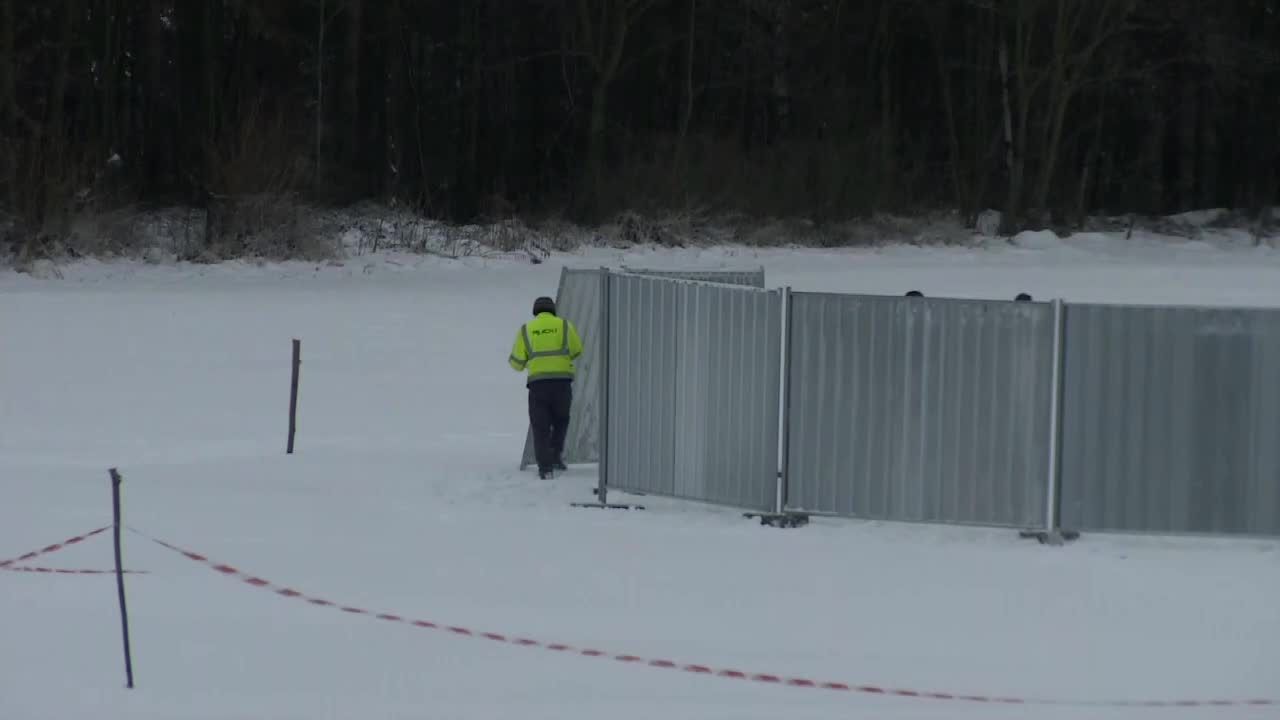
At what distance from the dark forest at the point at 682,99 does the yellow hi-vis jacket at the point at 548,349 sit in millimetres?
20886

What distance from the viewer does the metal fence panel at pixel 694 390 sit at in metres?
12.5

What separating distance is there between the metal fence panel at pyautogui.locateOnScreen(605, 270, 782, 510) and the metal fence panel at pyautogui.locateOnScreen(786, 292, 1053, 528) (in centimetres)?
28

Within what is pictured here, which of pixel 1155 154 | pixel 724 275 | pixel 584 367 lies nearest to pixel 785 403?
pixel 584 367

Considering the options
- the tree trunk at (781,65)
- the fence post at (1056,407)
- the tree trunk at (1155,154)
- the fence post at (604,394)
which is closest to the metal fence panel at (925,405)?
the fence post at (1056,407)

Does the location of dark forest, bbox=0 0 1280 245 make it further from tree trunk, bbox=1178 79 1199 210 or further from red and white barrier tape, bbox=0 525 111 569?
red and white barrier tape, bbox=0 525 111 569

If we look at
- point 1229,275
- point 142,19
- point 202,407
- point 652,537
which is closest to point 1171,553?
point 652,537

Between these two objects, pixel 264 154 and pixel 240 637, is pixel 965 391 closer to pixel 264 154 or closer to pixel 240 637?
pixel 240 637

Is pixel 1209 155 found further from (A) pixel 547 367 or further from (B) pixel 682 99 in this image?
(A) pixel 547 367

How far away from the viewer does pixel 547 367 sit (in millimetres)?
14281

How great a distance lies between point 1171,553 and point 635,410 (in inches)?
156

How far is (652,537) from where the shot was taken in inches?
474

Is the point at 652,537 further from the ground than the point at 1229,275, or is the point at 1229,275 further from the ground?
the point at 1229,275

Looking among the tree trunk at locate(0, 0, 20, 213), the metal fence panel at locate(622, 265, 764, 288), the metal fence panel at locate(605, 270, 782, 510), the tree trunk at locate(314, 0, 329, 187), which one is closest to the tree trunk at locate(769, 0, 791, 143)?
the tree trunk at locate(314, 0, 329, 187)

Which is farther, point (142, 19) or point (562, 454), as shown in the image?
point (142, 19)
